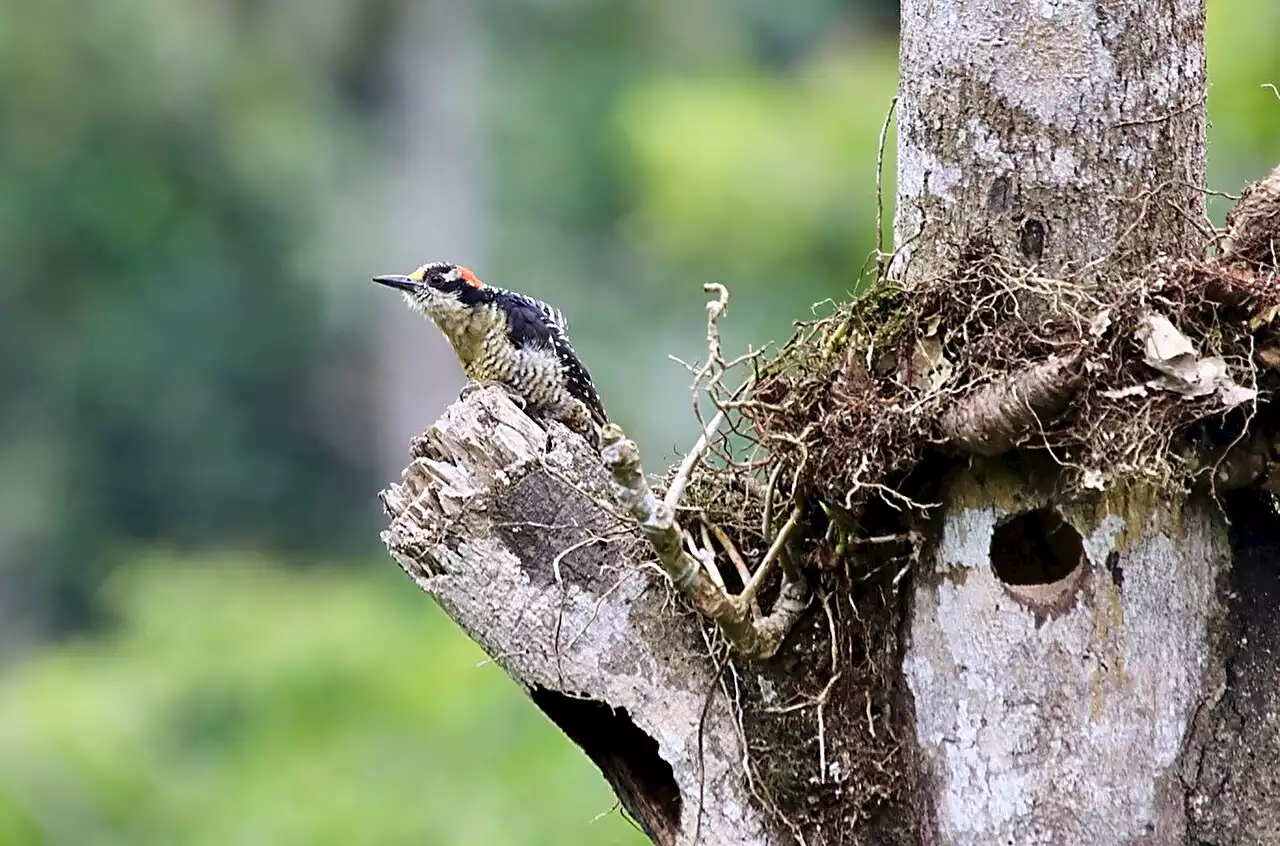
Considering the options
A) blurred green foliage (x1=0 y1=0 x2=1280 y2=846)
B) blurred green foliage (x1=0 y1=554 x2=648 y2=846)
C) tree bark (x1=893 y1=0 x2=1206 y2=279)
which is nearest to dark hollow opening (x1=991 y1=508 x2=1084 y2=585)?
tree bark (x1=893 y1=0 x2=1206 y2=279)

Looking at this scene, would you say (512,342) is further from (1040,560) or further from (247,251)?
(247,251)

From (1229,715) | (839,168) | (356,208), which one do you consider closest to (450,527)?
(1229,715)

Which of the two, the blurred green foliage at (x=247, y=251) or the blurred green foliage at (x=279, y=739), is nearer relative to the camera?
the blurred green foliage at (x=279, y=739)

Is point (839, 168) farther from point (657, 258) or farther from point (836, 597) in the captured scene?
point (836, 597)

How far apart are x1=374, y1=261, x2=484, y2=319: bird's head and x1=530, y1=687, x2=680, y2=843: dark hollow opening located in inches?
88.6

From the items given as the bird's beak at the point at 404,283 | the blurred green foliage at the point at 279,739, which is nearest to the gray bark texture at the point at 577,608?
the bird's beak at the point at 404,283

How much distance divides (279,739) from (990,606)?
31.7 feet

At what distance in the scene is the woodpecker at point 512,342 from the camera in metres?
5.43

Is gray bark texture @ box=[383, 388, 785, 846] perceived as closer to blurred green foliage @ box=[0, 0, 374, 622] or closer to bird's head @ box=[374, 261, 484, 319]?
bird's head @ box=[374, 261, 484, 319]

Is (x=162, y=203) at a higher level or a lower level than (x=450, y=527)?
higher

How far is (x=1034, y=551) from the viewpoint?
3.39m

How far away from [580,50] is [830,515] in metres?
22.2

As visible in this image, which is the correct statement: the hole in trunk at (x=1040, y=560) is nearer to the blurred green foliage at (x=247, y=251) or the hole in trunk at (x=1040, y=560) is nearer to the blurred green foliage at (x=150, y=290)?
the blurred green foliage at (x=247, y=251)

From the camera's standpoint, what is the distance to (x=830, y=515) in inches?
128
